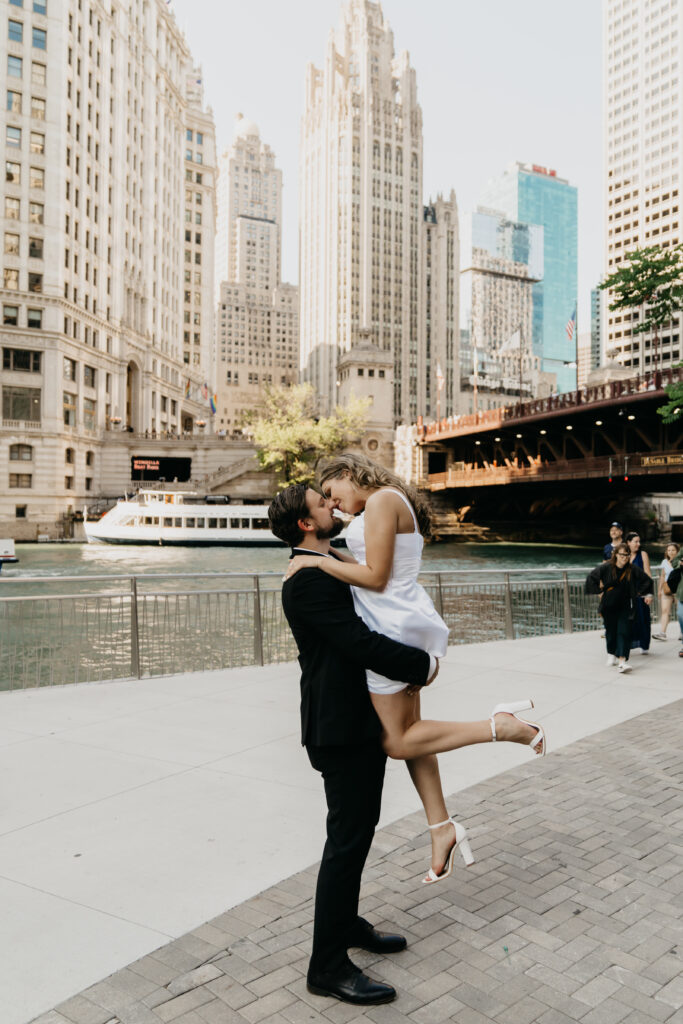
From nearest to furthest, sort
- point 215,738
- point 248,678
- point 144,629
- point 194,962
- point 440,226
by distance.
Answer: point 194,962 < point 215,738 < point 248,678 < point 144,629 < point 440,226

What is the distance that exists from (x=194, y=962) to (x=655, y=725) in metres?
5.74

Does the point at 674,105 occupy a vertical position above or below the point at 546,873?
above

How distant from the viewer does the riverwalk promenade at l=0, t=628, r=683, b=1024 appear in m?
3.13

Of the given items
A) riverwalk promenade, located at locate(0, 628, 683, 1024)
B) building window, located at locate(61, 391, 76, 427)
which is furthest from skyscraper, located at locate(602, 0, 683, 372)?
riverwalk promenade, located at locate(0, 628, 683, 1024)

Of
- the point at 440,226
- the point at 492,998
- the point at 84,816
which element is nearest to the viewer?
the point at 492,998

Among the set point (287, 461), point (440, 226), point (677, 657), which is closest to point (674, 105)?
point (440, 226)

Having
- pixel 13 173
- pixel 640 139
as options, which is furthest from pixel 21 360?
pixel 640 139

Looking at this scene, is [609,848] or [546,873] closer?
[546,873]

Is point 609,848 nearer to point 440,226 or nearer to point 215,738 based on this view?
point 215,738

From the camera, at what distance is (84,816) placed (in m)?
5.08

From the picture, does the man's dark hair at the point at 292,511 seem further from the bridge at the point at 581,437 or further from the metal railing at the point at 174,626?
the bridge at the point at 581,437

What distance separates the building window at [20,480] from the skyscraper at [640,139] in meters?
116

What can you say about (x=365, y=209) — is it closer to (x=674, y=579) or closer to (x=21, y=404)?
(x=21, y=404)

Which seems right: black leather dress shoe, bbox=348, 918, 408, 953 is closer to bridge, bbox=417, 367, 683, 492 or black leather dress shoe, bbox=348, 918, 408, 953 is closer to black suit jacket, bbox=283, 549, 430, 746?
black suit jacket, bbox=283, 549, 430, 746
